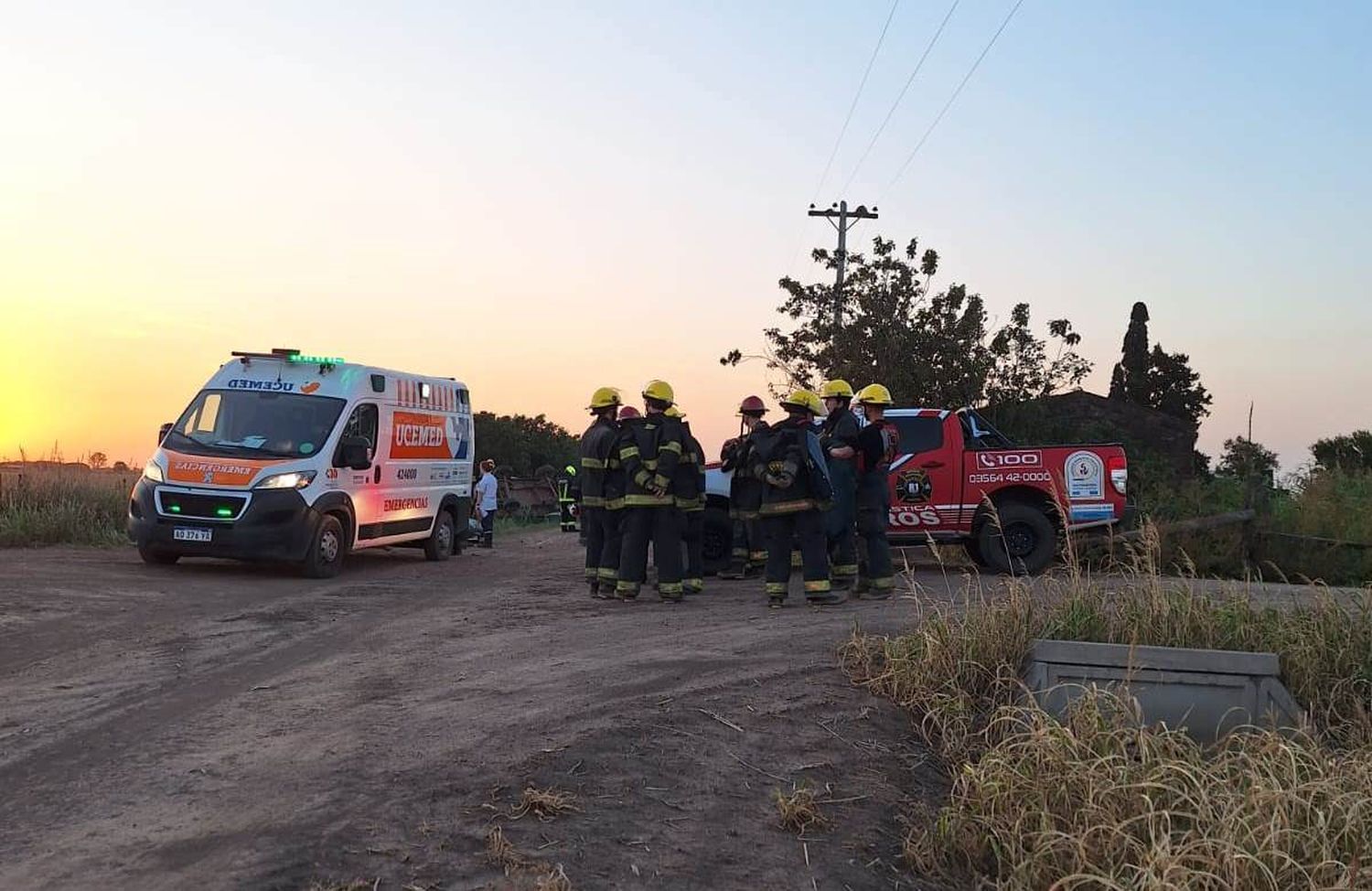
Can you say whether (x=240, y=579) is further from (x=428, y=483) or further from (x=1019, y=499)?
(x=1019, y=499)

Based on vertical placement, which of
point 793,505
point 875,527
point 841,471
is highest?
point 841,471

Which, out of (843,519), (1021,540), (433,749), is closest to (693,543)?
(843,519)

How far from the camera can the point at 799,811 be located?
5.05 meters

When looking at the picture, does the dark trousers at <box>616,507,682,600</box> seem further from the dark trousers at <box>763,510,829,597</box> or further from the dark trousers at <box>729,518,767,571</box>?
the dark trousers at <box>729,518,767,571</box>

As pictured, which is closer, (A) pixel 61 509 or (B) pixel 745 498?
(B) pixel 745 498

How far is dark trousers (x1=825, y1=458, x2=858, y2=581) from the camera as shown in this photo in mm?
11156

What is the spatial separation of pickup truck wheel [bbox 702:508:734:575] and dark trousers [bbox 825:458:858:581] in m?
2.42

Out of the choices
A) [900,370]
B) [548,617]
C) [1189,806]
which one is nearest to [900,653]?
[1189,806]

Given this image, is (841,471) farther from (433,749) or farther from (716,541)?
(433,749)

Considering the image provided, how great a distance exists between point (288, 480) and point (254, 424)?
109cm

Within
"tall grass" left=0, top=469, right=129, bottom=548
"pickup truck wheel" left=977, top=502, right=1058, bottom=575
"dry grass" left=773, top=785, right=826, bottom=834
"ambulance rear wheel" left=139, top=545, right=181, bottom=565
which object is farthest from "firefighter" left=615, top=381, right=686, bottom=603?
"tall grass" left=0, top=469, right=129, bottom=548

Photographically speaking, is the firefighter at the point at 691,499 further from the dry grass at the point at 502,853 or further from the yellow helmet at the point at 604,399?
the dry grass at the point at 502,853

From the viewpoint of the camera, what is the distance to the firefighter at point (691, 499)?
1126 centimetres

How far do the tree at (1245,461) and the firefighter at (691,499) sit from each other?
8638 mm
